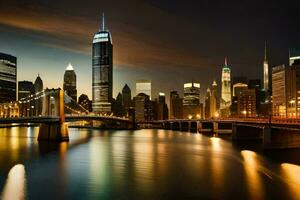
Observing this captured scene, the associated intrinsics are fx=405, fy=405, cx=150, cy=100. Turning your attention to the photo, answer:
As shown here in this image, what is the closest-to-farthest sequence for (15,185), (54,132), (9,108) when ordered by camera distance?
1. (15,185)
2. (54,132)
3. (9,108)

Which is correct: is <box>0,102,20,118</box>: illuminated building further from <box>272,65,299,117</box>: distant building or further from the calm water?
<box>272,65,299,117</box>: distant building

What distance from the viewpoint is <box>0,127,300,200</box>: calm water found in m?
32.5

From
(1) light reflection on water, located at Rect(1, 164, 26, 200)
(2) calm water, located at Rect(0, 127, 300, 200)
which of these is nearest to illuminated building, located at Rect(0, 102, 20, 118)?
(2) calm water, located at Rect(0, 127, 300, 200)

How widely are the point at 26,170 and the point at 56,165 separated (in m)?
4.89

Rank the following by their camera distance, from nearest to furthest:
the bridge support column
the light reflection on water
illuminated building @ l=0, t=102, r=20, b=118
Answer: the light reflection on water, the bridge support column, illuminated building @ l=0, t=102, r=20, b=118

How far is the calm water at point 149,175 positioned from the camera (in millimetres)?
32469

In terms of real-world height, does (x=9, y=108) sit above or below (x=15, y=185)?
above

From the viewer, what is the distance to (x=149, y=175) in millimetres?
41031

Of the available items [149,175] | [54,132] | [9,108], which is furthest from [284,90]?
[149,175]

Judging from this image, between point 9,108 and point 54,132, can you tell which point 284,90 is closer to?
point 9,108

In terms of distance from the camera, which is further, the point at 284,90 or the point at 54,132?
the point at 284,90

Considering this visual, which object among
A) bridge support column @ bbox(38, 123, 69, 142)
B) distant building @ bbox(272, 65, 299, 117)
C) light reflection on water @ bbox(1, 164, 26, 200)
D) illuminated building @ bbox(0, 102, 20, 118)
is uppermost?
distant building @ bbox(272, 65, 299, 117)

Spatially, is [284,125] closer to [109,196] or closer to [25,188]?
[109,196]

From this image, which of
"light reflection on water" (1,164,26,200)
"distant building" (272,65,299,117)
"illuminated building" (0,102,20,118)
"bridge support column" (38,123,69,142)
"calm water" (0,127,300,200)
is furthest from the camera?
"distant building" (272,65,299,117)
